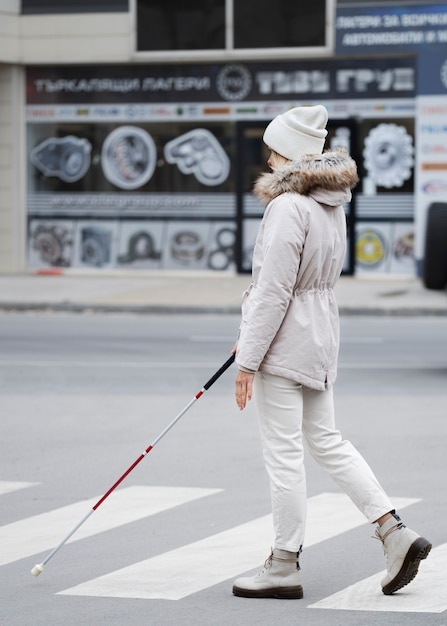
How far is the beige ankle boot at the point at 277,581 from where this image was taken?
17.6 feet

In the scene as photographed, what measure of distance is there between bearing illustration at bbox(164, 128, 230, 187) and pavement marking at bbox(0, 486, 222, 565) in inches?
621

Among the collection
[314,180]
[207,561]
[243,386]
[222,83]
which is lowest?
[207,561]

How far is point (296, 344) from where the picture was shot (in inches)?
211

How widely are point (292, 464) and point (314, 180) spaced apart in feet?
3.67

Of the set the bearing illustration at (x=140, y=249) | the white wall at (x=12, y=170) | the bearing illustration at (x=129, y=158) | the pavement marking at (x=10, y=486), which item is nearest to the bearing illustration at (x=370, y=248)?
the bearing illustration at (x=140, y=249)

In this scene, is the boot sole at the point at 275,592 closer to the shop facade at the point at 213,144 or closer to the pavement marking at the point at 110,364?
the pavement marking at the point at 110,364

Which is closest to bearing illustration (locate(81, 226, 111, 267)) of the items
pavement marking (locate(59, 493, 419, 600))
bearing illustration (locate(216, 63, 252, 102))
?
bearing illustration (locate(216, 63, 252, 102))

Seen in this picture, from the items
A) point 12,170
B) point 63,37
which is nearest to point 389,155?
point 63,37

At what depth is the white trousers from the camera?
5375mm

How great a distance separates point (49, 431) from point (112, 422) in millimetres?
527

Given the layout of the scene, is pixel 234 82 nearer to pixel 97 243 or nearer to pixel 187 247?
pixel 187 247

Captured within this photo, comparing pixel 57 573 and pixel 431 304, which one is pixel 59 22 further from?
pixel 57 573

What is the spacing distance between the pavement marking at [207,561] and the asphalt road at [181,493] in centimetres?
1

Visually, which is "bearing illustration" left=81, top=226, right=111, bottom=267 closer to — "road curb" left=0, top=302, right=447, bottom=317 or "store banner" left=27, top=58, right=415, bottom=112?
"store banner" left=27, top=58, right=415, bottom=112
